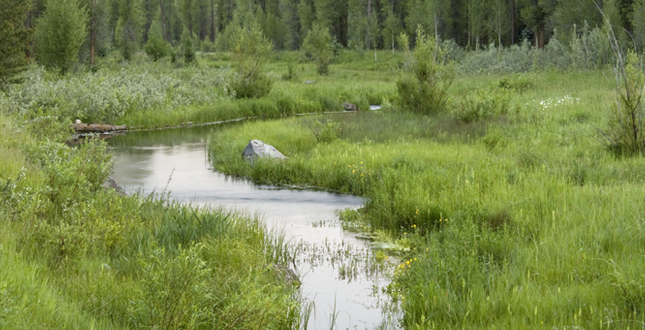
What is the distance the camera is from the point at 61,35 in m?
29.4

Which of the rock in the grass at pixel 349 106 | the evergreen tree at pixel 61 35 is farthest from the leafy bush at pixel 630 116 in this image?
the evergreen tree at pixel 61 35

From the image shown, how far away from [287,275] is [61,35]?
27.9 meters

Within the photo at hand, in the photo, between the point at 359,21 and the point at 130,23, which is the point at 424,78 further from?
the point at 359,21

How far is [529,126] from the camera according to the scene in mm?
12969

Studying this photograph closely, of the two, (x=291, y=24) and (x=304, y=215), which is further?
(x=291, y=24)

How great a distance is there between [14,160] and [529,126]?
10061mm

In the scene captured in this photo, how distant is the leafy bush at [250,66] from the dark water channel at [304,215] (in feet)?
21.5

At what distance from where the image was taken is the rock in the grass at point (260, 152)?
38.6 feet

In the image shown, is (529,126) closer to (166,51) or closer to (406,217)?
(406,217)

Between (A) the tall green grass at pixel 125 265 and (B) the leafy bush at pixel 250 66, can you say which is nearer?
(A) the tall green grass at pixel 125 265

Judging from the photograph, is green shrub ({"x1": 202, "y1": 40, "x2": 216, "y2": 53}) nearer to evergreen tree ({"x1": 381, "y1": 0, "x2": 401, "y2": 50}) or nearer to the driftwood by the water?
evergreen tree ({"x1": 381, "y1": 0, "x2": 401, "y2": 50})

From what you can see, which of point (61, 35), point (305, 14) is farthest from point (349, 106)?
point (305, 14)

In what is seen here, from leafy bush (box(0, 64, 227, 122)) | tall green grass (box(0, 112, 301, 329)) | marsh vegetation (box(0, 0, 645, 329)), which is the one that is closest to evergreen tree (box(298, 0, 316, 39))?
leafy bush (box(0, 64, 227, 122))

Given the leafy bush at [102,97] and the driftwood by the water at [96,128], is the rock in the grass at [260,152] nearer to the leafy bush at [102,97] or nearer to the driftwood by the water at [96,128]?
the leafy bush at [102,97]
